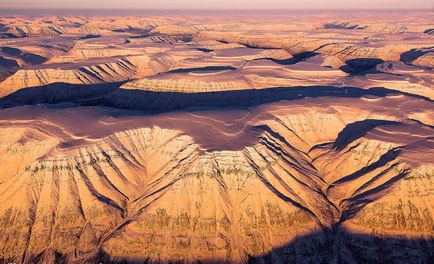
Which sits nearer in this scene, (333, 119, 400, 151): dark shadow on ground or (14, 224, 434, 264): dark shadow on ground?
(14, 224, 434, 264): dark shadow on ground

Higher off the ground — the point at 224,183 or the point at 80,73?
the point at 224,183

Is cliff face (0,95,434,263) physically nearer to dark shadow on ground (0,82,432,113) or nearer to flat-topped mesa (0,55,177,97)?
dark shadow on ground (0,82,432,113)

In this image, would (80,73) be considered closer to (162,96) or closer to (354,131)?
(162,96)

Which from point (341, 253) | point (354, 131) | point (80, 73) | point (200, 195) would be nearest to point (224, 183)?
point (200, 195)

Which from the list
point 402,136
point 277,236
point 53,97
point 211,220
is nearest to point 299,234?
point 277,236

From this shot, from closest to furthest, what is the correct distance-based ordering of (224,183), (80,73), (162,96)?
(224,183), (162,96), (80,73)

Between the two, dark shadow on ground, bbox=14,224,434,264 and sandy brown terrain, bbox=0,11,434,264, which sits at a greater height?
sandy brown terrain, bbox=0,11,434,264

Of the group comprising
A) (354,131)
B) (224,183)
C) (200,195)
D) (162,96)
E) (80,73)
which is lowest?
(80,73)

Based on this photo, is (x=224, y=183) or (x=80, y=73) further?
(x=80, y=73)

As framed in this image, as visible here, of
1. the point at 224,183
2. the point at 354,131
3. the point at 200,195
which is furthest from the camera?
the point at 354,131

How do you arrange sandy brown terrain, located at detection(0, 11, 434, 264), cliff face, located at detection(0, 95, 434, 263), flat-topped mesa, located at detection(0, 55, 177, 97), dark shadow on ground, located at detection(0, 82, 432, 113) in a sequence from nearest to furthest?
sandy brown terrain, located at detection(0, 11, 434, 264), cliff face, located at detection(0, 95, 434, 263), dark shadow on ground, located at detection(0, 82, 432, 113), flat-topped mesa, located at detection(0, 55, 177, 97)

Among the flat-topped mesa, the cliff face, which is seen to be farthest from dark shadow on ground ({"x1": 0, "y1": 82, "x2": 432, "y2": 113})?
the cliff face

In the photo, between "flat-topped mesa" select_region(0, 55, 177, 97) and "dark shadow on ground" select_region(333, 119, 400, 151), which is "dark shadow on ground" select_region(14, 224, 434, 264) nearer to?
"dark shadow on ground" select_region(333, 119, 400, 151)

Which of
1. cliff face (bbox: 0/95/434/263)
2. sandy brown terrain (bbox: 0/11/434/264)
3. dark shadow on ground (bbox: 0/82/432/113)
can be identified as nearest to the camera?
sandy brown terrain (bbox: 0/11/434/264)
